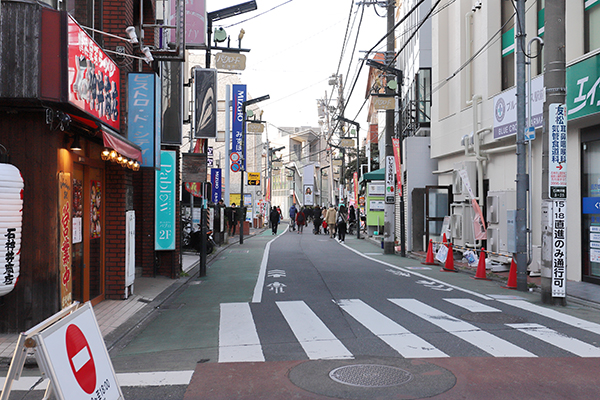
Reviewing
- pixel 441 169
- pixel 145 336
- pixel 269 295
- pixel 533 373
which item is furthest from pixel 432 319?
pixel 441 169

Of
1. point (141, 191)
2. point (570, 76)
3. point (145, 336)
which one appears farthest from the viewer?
point (141, 191)

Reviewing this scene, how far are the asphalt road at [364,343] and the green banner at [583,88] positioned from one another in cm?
422

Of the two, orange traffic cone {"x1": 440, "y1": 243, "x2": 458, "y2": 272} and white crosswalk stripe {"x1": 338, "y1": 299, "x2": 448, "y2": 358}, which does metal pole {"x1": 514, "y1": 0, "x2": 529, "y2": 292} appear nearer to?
orange traffic cone {"x1": 440, "y1": 243, "x2": 458, "y2": 272}

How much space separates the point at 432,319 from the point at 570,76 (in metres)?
7.51

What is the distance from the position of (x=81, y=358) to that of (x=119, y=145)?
475cm

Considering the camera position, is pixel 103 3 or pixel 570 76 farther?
pixel 570 76

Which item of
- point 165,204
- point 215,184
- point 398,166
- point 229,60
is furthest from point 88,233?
point 215,184

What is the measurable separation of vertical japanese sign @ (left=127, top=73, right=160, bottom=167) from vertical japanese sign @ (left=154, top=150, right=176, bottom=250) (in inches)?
100

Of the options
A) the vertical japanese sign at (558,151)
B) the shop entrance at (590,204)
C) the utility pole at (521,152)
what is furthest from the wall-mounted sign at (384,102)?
the vertical japanese sign at (558,151)

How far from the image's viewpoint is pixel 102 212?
1010 centimetres

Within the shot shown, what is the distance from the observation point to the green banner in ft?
36.9

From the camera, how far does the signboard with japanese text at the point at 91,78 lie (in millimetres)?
7152

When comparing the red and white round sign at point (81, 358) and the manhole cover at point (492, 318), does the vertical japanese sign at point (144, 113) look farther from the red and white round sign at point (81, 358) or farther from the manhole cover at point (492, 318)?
the red and white round sign at point (81, 358)

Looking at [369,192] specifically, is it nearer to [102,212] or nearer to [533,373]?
[102,212]
